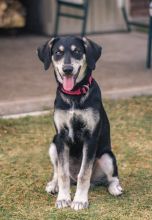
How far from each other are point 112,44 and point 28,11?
2.45 meters

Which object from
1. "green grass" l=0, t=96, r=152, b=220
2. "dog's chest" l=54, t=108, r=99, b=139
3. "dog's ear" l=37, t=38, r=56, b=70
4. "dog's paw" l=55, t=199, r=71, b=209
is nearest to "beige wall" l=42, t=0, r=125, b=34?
"green grass" l=0, t=96, r=152, b=220

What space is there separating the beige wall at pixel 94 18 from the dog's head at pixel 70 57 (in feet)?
24.4

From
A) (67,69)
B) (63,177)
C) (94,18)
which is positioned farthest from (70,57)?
(94,18)

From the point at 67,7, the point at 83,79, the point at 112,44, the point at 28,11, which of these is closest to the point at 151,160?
the point at 83,79

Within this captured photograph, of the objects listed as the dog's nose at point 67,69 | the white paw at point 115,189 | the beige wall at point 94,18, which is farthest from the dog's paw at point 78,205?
the beige wall at point 94,18

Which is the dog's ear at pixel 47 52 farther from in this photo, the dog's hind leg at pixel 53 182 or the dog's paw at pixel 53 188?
the dog's paw at pixel 53 188

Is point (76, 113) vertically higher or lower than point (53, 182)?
higher

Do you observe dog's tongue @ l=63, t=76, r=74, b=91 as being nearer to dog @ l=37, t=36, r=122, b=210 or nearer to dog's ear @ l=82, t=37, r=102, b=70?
dog @ l=37, t=36, r=122, b=210

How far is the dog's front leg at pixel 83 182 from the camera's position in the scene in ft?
14.6

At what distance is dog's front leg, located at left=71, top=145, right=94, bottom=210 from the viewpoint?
4.44 m

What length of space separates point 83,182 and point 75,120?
0.46m

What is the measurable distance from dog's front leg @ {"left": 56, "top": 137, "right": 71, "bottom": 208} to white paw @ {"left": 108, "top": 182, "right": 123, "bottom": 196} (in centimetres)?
38

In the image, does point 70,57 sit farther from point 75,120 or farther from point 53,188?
point 53,188

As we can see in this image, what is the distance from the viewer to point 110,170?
15.4 ft
